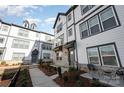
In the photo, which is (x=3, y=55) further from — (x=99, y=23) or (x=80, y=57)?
(x=99, y=23)

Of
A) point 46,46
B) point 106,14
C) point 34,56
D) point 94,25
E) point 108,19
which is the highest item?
point 46,46

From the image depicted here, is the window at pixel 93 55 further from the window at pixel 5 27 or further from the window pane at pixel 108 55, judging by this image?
the window at pixel 5 27

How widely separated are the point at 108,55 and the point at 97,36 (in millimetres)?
2055

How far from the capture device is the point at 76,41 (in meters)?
11.3

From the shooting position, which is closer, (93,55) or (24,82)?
(24,82)

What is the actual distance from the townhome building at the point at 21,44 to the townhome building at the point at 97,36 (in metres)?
14.8

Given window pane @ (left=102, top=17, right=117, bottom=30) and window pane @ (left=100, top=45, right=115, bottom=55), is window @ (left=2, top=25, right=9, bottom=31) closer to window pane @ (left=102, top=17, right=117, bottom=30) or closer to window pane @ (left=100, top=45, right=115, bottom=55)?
window pane @ (left=102, top=17, right=117, bottom=30)

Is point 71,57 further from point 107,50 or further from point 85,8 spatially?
point 85,8

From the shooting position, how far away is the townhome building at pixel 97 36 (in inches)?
256

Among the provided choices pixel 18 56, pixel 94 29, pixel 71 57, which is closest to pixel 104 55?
pixel 94 29

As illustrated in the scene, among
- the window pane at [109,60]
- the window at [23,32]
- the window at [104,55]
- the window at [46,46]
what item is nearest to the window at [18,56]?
the window at [23,32]

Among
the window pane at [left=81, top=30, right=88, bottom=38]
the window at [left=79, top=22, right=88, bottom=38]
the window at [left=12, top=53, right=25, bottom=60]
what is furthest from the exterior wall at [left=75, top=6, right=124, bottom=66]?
the window at [left=12, top=53, right=25, bottom=60]

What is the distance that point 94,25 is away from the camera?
891cm
